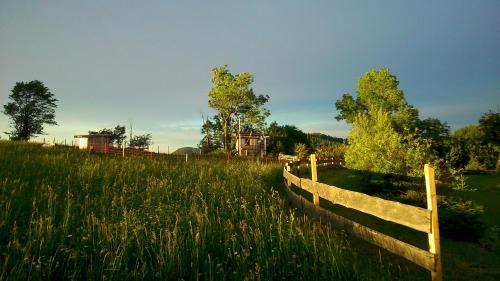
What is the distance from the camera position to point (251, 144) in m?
56.2

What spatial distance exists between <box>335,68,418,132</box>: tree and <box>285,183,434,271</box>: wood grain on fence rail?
46.6m

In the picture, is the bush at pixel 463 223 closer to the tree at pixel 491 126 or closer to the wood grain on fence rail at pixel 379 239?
the wood grain on fence rail at pixel 379 239

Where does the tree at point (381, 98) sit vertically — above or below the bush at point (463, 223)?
above

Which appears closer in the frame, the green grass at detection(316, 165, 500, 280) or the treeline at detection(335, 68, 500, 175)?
the green grass at detection(316, 165, 500, 280)

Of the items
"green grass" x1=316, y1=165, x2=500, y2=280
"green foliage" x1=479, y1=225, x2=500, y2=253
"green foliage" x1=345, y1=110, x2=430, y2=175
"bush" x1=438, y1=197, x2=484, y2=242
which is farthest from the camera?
"green foliage" x1=345, y1=110, x2=430, y2=175

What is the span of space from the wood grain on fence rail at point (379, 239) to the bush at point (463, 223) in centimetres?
424

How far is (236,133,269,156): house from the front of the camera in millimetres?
55688

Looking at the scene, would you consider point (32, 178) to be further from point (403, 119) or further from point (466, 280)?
point (403, 119)

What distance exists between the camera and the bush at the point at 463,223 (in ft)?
36.0

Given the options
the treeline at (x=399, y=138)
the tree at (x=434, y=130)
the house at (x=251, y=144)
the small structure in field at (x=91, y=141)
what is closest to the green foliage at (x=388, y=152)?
the treeline at (x=399, y=138)

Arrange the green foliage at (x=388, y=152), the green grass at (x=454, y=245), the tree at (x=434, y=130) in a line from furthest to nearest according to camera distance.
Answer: the tree at (x=434, y=130), the green foliage at (x=388, y=152), the green grass at (x=454, y=245)

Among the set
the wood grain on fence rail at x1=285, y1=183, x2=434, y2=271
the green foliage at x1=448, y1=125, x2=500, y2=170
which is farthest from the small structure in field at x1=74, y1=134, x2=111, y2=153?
the wood grain on fence rail at x1=285, y1=183, x2=434, y2=271

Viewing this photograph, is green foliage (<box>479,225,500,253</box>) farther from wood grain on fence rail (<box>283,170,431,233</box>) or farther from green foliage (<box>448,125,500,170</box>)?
green foliage (<box>448,125,500,170</box>)

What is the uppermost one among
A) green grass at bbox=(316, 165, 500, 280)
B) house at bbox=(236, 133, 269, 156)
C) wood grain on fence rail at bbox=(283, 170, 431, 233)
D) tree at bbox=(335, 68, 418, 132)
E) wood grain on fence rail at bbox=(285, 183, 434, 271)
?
tree at bbox=(335, 68, 418, 132)
